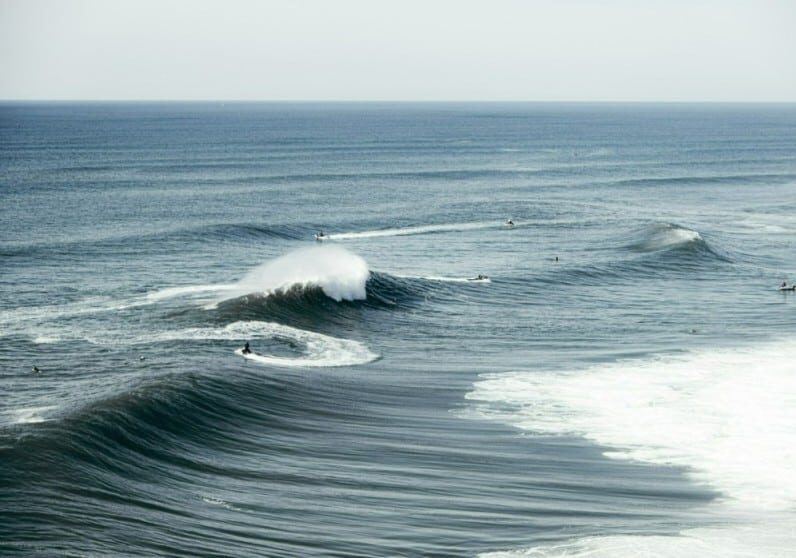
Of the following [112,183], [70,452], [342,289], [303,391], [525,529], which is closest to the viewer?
[525,529]

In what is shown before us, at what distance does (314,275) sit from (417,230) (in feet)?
99.2

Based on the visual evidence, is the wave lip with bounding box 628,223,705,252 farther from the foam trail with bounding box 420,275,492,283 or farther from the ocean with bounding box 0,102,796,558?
the foam trail with bounding box 420,275,492,283

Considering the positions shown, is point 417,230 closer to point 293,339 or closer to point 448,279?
point 448,279

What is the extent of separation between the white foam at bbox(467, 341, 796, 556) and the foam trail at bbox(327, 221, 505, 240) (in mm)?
44563

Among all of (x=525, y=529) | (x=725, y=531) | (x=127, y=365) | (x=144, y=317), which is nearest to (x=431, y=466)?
(x=525, y=529)

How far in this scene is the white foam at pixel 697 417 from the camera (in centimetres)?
3150

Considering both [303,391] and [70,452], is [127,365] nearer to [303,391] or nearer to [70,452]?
[303,391]

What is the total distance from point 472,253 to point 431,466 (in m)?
49.2

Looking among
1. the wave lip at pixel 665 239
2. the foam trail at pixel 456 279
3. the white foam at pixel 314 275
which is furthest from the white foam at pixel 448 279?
the wave lip at pixel 665 239

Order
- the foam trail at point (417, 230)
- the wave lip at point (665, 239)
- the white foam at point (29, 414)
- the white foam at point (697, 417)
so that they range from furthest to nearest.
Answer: the foam trail at point (417, 230) < the wave lip at point (665, 239) < the white foam at point (29, 414) < the white foam at point (697, 417)

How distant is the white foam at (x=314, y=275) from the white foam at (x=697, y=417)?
1872 cm

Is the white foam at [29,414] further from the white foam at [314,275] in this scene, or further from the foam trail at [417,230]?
the foam trail at [417,230]

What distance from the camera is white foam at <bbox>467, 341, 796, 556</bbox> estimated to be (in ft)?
103

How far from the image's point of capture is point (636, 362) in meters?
49.5
